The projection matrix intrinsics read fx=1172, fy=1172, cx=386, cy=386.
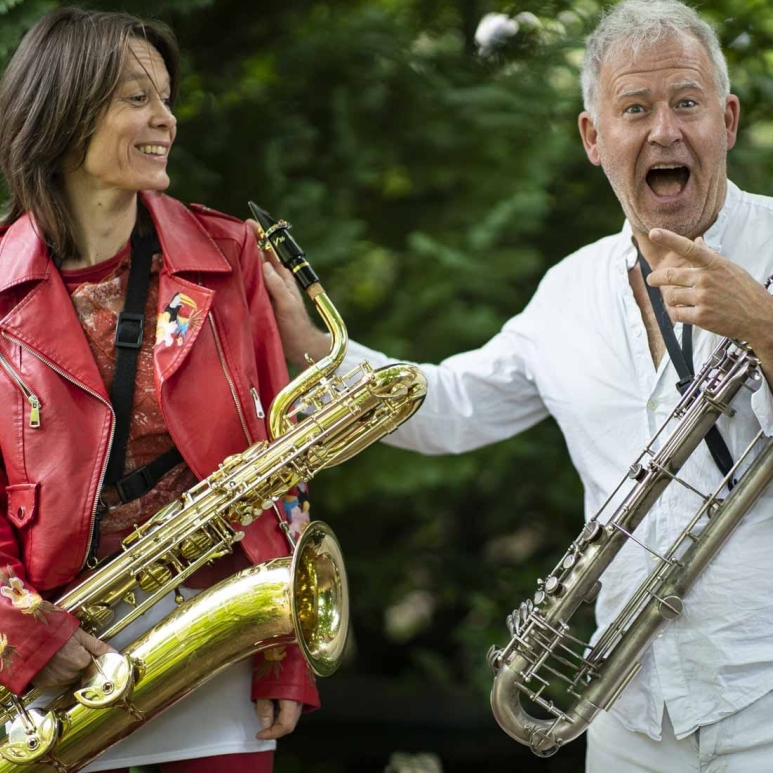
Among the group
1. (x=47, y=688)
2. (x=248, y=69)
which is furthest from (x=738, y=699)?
(x=248, y=69)

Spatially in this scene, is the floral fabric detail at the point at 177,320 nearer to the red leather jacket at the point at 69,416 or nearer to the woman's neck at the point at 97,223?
the red leather jacket at the point at 69,416

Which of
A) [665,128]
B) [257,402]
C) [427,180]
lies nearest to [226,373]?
[257,402]

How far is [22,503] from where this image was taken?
287 cm

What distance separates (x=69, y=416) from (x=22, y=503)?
240mm

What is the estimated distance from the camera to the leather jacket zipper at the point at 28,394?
2877mm

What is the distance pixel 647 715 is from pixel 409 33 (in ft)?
10.6

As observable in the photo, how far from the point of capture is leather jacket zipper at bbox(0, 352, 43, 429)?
288 centimetres

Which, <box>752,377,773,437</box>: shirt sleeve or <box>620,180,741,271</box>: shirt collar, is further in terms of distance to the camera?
<box>620,180,741,271</box>: shirt collar

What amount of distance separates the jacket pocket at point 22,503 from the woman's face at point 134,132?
0.80 metres

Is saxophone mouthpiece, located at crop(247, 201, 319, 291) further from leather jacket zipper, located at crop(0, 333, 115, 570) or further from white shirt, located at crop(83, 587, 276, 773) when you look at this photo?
white shirt, located at crop(83, 587, 276, 773)

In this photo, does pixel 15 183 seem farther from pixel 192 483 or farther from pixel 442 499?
pixel 442 499

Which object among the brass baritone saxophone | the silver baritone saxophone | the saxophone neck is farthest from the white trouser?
the saxophone neck

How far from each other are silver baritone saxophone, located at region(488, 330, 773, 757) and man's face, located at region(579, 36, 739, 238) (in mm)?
408

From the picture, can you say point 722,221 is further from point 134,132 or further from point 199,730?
point 199,730
